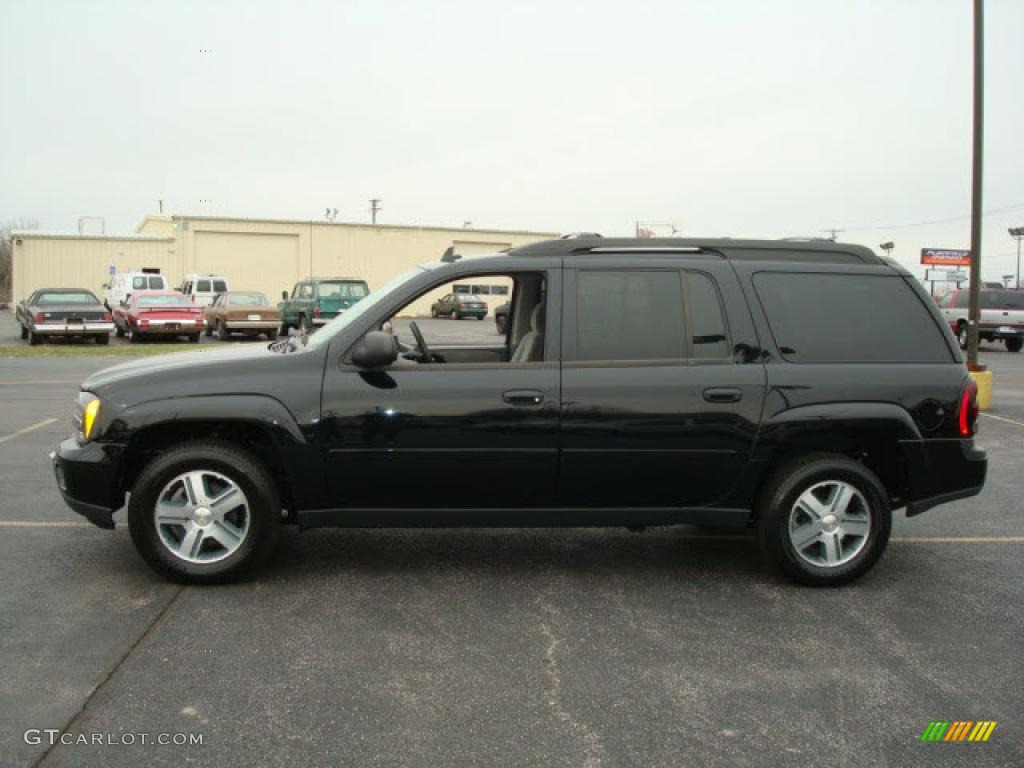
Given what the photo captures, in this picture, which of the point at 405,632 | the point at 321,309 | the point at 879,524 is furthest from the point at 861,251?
the point at 321,309

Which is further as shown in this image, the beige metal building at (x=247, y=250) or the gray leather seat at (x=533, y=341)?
the beige metal building at (x=247, y=250)

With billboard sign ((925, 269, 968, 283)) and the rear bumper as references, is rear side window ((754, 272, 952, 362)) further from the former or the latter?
billboard sign ((925, 269, 968, 283))

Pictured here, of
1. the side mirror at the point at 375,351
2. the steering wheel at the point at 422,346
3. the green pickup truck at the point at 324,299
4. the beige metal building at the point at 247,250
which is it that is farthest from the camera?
the beige metal building at the point at 247,250

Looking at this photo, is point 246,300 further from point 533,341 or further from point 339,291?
point 533,341

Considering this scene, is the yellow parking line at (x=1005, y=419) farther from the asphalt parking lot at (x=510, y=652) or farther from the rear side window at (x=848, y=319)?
the rear side window at (x=848, y=319)

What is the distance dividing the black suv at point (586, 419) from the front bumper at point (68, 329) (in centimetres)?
2121

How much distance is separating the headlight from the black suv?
0.02 metres

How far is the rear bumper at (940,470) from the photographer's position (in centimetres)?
505

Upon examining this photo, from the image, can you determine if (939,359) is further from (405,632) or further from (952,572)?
(405,632)

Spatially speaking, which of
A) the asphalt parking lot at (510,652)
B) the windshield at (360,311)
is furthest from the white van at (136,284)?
the windshield at (360,311)

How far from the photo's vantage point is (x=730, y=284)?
5.03 metres

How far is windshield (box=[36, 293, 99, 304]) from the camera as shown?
2513cm

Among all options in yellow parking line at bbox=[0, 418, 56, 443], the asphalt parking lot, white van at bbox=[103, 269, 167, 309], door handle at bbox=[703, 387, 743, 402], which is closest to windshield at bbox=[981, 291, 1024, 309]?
the asphalt parking lot

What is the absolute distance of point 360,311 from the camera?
4.98 meters
